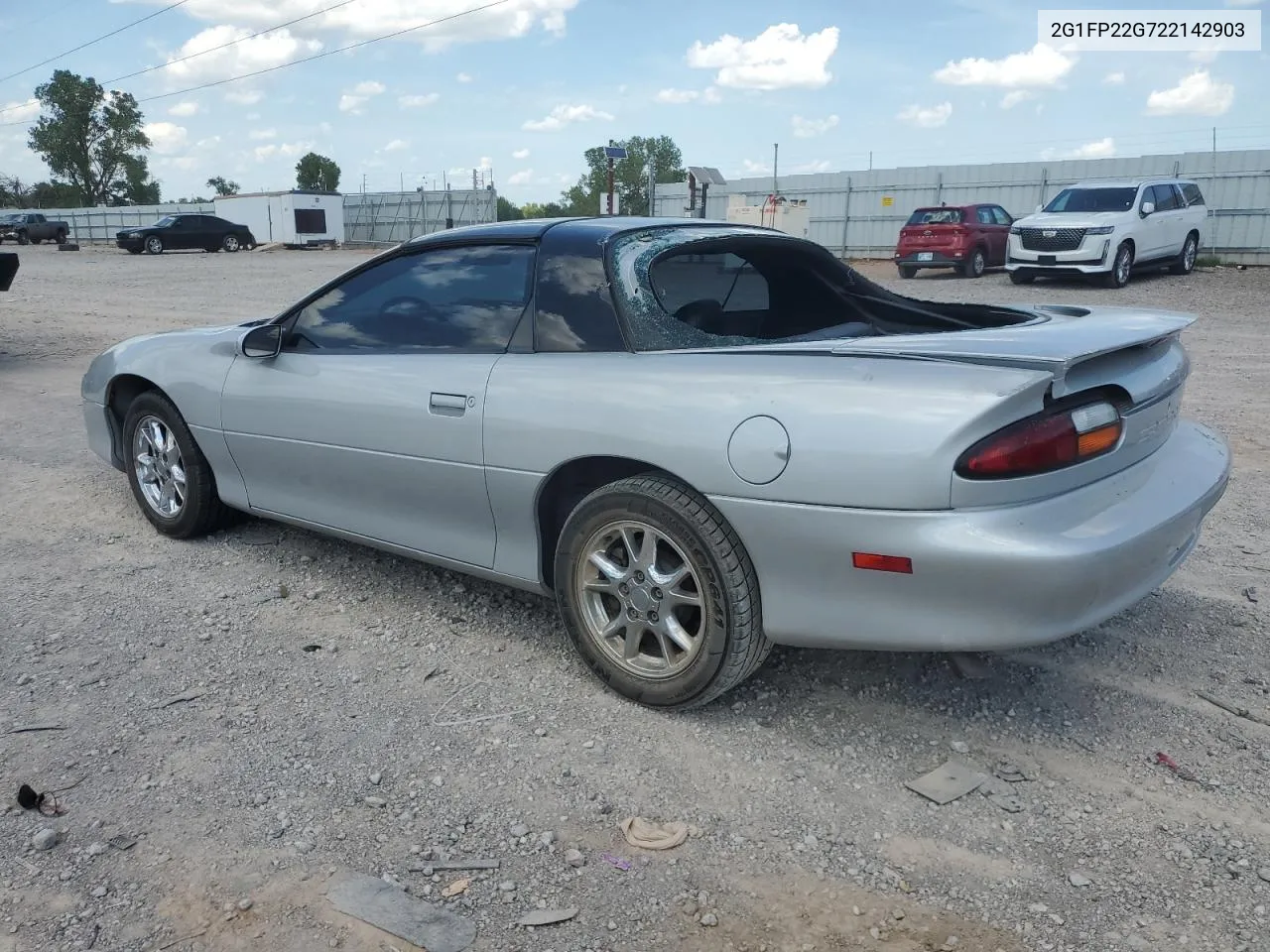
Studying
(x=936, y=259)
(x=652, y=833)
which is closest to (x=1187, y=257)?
(x=936, y=259)

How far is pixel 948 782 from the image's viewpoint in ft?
9.34

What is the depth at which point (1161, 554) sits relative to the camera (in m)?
2.96

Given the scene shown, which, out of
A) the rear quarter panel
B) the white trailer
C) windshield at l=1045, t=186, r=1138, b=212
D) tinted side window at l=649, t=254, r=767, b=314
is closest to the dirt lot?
the rear quarter panel

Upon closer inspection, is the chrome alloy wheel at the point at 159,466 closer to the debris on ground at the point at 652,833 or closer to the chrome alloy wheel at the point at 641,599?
the chrome alloy wheel at the point at 641,599

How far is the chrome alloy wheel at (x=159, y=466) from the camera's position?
4785 mm

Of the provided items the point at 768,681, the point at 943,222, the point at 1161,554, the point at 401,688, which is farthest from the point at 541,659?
the point at 943,222

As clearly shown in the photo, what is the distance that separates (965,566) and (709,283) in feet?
5.06

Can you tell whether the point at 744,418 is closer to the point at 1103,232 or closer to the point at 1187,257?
the point at 1103,232

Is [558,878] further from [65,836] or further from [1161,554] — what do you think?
[1161,554]

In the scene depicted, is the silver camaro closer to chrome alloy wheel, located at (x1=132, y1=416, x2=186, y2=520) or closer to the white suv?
chrome alloy wheel, located at (x1=132, y1=416, x2=186, y2=520)

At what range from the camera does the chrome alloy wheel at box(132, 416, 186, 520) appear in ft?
15.7

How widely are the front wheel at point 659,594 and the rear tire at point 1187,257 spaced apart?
66.4 ft

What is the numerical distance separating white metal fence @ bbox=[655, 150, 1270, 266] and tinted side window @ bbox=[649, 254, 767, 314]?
942 inches

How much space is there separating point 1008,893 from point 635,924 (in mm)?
858
